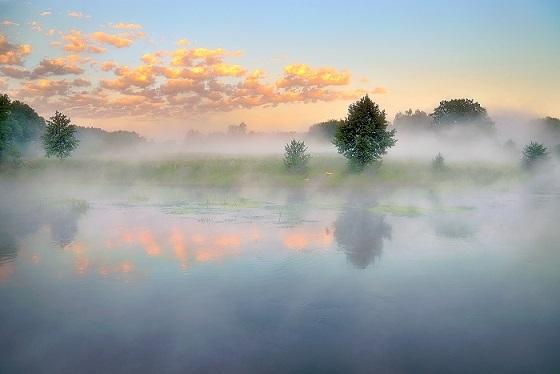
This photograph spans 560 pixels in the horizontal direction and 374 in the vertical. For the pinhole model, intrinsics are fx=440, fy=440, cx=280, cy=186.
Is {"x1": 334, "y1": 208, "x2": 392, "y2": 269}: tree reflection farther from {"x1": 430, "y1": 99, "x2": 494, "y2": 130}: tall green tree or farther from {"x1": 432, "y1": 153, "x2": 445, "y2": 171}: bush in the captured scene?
{"x1": 430, "y1": 99, "x2": 494, "y2": 130}: tall green tree

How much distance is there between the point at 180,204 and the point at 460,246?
120ft

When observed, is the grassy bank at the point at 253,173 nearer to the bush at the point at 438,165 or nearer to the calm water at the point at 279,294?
the bush at the point at 438,165

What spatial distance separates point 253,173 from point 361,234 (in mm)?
47685

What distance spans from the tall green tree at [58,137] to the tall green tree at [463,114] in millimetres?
127590

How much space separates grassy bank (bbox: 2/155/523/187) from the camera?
80312mm

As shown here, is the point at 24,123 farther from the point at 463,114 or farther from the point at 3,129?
the point at 463,114

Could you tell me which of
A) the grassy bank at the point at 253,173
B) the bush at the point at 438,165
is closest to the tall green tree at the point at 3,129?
the grassy bank at the point at 253,173

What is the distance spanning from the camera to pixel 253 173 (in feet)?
279

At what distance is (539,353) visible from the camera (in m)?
16.5

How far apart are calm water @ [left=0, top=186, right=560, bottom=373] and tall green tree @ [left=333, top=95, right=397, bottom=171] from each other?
3094 centimetres

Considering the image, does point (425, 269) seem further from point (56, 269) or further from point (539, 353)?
point (56, 269)

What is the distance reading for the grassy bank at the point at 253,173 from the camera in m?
80.3

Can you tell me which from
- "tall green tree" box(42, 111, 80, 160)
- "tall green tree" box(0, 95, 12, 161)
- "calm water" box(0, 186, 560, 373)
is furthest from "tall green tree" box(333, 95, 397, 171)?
"tall green tree" box(0, 95, 12, 161)

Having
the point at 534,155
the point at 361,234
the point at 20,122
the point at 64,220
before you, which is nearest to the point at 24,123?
the point at 20,122
